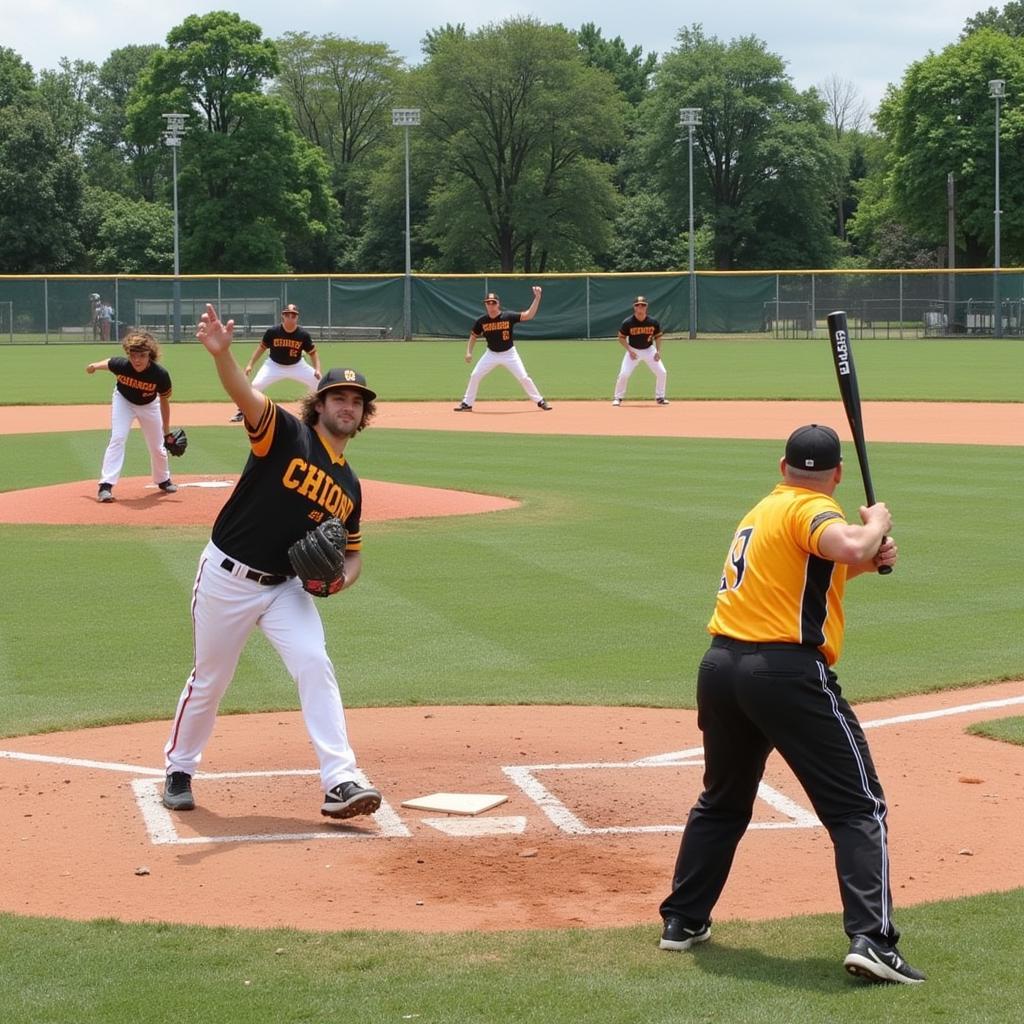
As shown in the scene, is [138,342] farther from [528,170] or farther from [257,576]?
[528,170]

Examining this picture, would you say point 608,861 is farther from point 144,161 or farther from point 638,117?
point 638,117

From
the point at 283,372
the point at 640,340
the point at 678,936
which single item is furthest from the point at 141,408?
the point at 640,340

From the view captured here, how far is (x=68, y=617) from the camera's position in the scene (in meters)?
11.3

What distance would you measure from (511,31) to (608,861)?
83.5m

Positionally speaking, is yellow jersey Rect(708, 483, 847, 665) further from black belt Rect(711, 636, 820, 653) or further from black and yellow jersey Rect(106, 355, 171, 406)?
black and yellow jersey Rect(106, 355, 171, 406)

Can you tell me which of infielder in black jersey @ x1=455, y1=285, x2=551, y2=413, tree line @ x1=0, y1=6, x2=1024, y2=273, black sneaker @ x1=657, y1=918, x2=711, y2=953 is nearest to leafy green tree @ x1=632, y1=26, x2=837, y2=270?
tree line @ x1=0, y1=6, x2=1024, y2=273

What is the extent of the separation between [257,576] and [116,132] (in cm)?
11196

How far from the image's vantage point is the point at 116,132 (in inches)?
4387

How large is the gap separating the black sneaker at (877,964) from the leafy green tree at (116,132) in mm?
100253

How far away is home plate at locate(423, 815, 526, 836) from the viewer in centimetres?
652

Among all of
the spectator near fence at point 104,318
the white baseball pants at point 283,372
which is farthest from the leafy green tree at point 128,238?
the white baseball pants at point 283,372

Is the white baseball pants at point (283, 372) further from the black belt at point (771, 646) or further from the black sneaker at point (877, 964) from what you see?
the black sneaker at point (877, 964)

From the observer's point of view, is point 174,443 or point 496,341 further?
point 496,341

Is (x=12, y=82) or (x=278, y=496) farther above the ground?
(x=12, y=82)
